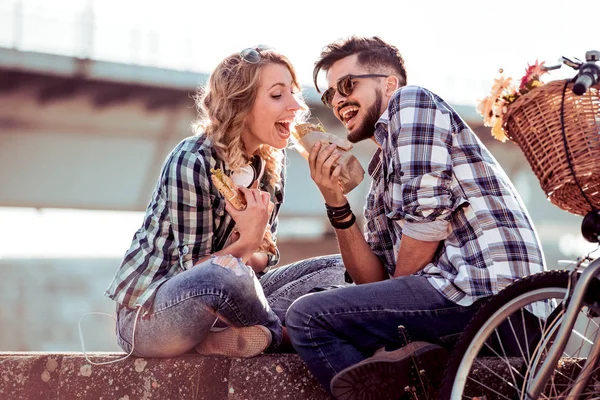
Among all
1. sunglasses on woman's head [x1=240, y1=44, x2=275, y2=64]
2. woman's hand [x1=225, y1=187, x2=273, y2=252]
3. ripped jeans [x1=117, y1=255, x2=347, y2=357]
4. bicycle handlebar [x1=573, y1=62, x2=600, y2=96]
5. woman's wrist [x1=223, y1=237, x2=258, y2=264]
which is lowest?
ripped jeans [x1=117, y1=255, x2=347, y2=357]

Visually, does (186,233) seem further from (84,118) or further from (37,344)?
(37,344)

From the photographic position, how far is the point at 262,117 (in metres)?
4.66

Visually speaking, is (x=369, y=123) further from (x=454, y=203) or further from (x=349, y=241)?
(x=454, y=203)

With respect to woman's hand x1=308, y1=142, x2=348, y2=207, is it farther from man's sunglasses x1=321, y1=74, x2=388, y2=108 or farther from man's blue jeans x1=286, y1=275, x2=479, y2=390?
man's blue jeans x1=286, y1=275, x2=479, y2=390

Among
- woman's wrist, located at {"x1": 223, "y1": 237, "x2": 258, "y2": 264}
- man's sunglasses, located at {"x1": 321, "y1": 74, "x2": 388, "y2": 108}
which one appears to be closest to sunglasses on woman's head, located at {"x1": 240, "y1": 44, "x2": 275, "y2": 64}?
man's sunglasses, located at {"x1": 321, "y1": 74, "x2": 388, "y2": 108}

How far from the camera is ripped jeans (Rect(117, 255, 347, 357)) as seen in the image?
12.7ft

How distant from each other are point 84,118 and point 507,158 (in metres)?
10.7

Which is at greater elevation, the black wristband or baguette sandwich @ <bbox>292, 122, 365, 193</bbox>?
baguette sandwich @ <bbox>292, 122, 365, 193</bbox>

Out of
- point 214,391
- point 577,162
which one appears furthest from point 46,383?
point 577,162

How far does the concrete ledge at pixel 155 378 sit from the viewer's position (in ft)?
12.7

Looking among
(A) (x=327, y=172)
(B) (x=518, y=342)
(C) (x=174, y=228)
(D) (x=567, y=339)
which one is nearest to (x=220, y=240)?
(C) (x=174, y=228)

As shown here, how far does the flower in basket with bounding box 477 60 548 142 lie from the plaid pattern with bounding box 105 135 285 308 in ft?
4.64

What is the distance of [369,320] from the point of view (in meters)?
3.57

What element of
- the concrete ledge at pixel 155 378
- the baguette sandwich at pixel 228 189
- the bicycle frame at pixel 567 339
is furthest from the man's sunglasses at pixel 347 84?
the bicycle frame at pixel 567 339
